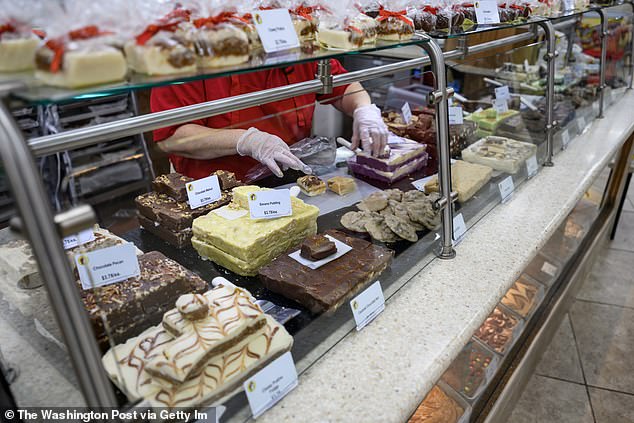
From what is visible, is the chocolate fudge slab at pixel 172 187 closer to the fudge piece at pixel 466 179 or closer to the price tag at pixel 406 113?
the fudge piece at pixel 466 179

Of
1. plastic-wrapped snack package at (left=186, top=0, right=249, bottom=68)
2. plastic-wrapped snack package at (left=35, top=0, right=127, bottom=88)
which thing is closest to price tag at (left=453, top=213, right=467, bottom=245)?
plastic-wrapped snack package at (left=186, top=0, right=249, bottom=68)

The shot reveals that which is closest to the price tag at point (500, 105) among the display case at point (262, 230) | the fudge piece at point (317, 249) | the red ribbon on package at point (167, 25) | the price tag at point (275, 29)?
the display case at point (262, 230)

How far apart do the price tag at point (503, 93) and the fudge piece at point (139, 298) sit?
2044 millimetres

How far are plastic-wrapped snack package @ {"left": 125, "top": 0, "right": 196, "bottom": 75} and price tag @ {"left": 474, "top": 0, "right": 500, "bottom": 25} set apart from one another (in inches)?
55.1

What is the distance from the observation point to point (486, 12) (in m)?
→ 2.02

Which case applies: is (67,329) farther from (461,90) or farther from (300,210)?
(461,90)

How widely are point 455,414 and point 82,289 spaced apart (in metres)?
1.33

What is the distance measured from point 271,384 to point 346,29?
0.98 meters

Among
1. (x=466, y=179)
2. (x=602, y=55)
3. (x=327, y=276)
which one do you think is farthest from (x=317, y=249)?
(x=602, y=55)

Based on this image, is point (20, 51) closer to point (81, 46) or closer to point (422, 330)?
point (81, 46)

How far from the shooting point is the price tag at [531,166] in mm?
2549

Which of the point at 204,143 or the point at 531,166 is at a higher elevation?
the point at 204,143

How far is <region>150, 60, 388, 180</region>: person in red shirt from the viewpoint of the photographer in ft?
5.20

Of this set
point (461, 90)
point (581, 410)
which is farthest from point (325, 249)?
point (581, 410)
